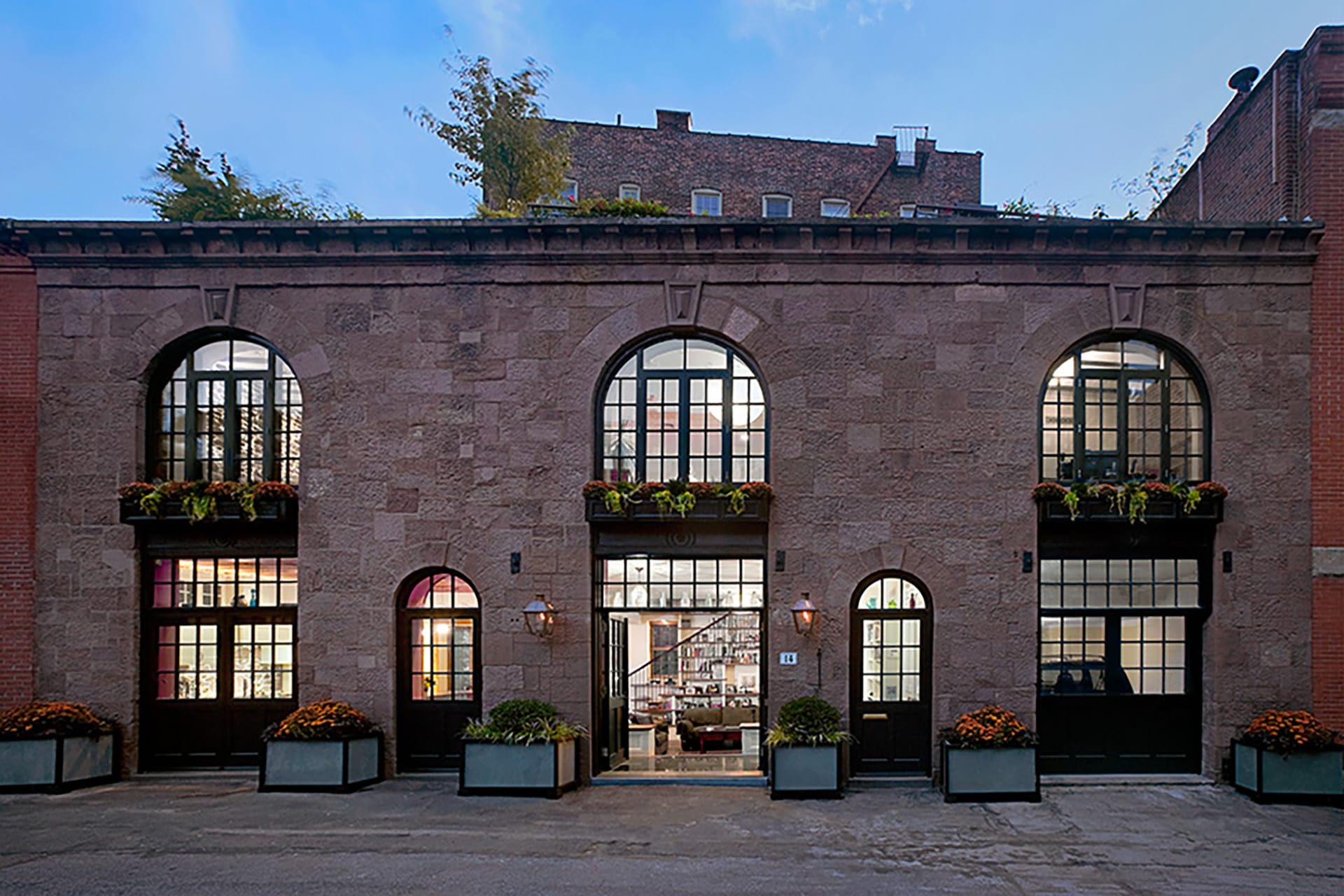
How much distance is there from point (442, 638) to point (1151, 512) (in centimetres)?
1004

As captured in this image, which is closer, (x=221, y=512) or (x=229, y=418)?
(x=221, y=512)

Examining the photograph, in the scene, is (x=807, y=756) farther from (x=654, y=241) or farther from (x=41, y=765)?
(x=41, y=765)

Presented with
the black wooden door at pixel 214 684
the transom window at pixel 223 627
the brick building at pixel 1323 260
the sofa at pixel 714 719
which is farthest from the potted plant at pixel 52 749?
the brick building at pixel 1323 260

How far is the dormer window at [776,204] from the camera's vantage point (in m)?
30.7

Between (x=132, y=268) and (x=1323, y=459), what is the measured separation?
17153 mm

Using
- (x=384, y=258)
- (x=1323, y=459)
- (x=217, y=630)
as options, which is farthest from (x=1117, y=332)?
(x=217, y=630)

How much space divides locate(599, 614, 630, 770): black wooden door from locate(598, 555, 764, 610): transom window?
25.5 inches

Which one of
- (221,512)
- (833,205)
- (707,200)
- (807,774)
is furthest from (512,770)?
(833,205)

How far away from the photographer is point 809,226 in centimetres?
1175

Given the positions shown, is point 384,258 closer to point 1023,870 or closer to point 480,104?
point 480,104

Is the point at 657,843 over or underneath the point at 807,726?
underneath

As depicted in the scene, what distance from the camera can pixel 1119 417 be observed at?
39.5 ft

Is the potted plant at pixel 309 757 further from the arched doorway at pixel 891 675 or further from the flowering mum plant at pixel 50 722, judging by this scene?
the arched doorway at pixel 891 675

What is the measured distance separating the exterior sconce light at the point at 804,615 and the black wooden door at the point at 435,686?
452 centimetres
